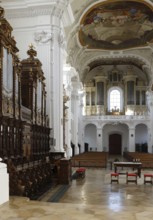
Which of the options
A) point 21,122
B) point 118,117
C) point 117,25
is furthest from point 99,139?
point 21,122

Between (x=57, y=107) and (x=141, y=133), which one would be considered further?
(x=141, y=133)

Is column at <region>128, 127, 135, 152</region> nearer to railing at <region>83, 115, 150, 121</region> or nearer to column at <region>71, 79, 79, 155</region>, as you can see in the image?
railing at <region>83, 115, 150, 121</region>

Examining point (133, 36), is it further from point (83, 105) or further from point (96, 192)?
point (96, 192)

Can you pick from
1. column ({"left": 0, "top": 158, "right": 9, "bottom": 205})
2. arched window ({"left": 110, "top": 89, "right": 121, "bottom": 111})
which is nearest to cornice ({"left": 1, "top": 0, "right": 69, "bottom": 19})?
column ({"left": 0, "top": 158, "right": 9, "bottom": 205})

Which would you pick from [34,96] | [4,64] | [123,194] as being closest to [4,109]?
[4,64]

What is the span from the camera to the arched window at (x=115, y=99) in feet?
110

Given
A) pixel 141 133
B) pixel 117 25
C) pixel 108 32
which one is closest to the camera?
pixel 117 25

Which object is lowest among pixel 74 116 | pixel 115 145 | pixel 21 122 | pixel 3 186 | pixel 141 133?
pixel 115 145

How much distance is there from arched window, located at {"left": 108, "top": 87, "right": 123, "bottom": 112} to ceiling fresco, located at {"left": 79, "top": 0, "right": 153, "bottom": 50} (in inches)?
326

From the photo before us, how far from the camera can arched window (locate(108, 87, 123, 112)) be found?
1323 inches

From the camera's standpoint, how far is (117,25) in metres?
22.2

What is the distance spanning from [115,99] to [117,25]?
12.7 metres

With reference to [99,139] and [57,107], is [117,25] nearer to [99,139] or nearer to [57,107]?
[57,107]

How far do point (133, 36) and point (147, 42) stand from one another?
46.3 inches
